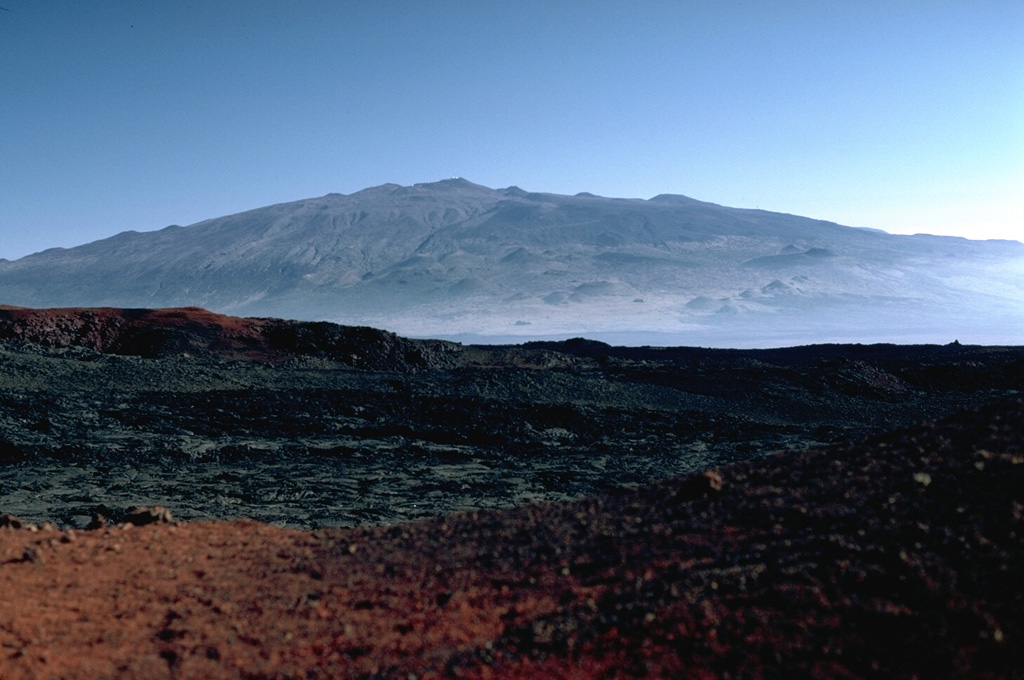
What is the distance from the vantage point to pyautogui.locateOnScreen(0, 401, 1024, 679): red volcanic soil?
4.02 metres

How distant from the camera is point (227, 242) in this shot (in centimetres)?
16675

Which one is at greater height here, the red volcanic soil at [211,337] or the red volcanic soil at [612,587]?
the red volcanic soil at [211,337]

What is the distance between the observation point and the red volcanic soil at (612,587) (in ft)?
13.2

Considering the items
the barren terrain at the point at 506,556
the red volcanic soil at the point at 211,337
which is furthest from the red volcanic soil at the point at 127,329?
the barren terrain at the point at 506,556

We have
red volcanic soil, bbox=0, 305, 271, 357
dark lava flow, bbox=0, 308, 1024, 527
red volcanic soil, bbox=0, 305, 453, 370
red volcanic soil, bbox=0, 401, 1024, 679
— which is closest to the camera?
red volcanic soil, bbox=0, 401, 1024, 679

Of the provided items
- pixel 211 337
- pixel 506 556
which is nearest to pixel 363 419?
pixel 506 556

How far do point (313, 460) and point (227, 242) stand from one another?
163 m

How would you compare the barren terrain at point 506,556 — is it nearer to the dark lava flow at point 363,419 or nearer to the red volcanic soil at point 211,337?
the dark lava flow at point 363,419

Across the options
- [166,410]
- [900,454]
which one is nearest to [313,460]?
[166,410]

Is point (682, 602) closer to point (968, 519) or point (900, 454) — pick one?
point (968, 519)

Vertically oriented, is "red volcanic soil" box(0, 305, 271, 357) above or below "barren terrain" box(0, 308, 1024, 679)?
above

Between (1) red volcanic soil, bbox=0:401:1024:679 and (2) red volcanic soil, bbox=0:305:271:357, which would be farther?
(2) red volcanic soil, bbox=0:305:271:357

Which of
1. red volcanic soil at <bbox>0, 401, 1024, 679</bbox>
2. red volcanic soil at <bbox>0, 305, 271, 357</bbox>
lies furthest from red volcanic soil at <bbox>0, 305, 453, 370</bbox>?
red volcanic soil at <bbox>0, 401, 1024, 679</bbox>

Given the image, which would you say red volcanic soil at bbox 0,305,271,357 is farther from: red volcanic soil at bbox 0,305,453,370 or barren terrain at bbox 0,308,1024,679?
barren terrain at bbox 0,308,1024,679
